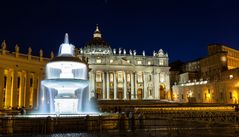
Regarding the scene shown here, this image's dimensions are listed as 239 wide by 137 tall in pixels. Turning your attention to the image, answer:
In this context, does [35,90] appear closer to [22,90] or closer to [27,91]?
[27,91]

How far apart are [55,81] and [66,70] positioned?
221 cm

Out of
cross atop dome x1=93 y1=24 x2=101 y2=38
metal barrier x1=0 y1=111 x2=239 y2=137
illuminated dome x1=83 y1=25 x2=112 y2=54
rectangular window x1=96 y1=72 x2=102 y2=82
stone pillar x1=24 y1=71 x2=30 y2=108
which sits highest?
cross atop dome x1=93 y1=24 x2=101 y2=38

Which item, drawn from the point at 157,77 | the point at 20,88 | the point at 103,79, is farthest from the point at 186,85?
the point at 20,88

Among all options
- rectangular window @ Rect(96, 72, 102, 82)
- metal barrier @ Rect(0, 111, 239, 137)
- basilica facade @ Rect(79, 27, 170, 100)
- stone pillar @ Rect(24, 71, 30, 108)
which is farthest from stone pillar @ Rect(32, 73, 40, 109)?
rectangular window @ Rect(96, 72, 102, 82)

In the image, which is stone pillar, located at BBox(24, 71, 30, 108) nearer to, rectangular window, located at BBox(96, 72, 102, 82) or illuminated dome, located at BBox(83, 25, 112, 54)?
rectangular window, located at BBox(96, 72, 102, 82)

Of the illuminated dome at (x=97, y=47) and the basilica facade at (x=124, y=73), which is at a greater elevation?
the illuminated dome at (x=97, y=47)

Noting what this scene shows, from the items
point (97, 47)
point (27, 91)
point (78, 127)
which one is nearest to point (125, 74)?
point (97, 47)

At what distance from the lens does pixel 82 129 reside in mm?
17000

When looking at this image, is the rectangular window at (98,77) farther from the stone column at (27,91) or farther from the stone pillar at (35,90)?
the stone column at (27,91)

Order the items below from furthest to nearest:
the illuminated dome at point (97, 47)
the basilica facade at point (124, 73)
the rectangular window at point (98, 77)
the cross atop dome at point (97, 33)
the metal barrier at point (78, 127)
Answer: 1. the cross atop dome at point (97, 33)
2. the illuminated dome at point (97, 47)
3. the rectangular window at point (98, 77)
4. the basilica facade at point (124, 73)
5. the metal barrier at point (78, 127)

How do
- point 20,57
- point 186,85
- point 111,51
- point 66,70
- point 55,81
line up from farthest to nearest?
point 111,51 < point 186,85 < point 20,57 < point 66,70 < point 55,81

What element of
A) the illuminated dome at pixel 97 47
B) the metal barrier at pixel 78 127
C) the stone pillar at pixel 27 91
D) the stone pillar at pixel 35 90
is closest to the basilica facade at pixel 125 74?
the illuminated dome at pixel 97 47

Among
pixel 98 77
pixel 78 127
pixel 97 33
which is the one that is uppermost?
pixel 97 33

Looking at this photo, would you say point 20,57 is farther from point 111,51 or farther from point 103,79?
point 111,51
